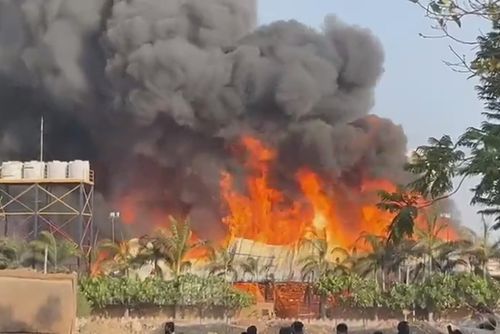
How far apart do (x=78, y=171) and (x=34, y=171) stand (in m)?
2.73

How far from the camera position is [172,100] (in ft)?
178

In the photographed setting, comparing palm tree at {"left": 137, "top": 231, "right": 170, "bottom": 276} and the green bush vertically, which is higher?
palm tree at {"left": 137, "top": 231, "right": 170, "bottom": 276}

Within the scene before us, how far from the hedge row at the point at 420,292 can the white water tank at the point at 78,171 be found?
51.3 ft

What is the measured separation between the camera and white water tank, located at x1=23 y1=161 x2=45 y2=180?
47406 millimetres

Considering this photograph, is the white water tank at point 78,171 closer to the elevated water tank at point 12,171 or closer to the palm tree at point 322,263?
the elevated water tank at point 12,171

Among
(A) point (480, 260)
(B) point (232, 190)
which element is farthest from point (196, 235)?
(A) point (480, 260)

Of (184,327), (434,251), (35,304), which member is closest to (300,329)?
(35,304)

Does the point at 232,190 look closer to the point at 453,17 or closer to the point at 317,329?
the point at 317,329

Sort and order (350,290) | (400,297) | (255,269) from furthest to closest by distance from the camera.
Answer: (255,269) < (350,290) < (400,297)

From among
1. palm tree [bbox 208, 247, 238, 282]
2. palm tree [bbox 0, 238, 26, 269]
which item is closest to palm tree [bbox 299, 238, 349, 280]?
palm tree [bbox 208, 247, 238, 282]

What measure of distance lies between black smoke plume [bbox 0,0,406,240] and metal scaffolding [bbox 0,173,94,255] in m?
8.73

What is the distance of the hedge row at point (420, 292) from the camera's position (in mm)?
35094

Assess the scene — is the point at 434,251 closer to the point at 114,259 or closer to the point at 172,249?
the point at 172,249

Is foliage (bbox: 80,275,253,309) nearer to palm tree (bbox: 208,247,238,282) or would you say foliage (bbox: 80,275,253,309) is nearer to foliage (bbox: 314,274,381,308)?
palm tree (bbox: 208,247,238,282)
